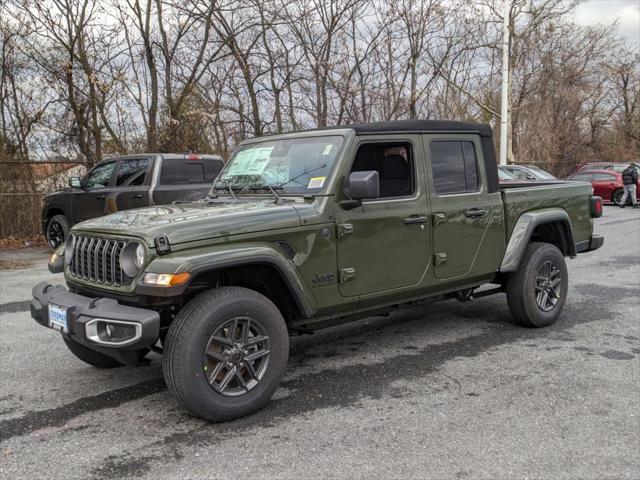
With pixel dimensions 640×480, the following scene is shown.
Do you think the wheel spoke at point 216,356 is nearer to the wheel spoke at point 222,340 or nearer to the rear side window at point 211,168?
the wheel spoke at point 222,340

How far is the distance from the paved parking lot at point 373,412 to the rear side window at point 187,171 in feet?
15.8

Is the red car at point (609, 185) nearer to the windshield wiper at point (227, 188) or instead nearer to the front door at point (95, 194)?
the front door at point (95, 194)

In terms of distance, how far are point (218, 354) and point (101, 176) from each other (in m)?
8.37

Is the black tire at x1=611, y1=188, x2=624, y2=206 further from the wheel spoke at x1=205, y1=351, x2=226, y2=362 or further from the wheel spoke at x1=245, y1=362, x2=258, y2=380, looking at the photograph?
the wheel spoke at x1=205, y1=351, x2=226, y2=362

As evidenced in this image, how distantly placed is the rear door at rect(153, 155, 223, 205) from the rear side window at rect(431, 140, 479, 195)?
578cm

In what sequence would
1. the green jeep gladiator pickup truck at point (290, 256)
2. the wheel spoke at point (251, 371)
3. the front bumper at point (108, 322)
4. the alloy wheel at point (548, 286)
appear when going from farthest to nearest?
the alloy wheel at point (548, 286), the wheel spoke at point (251, 371), the green jeep gladiator pickup truck at point (290, 256), the front bumper at point (108, 322)

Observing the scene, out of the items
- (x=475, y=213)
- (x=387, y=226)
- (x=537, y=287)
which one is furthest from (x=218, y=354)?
(x=537, y=287)

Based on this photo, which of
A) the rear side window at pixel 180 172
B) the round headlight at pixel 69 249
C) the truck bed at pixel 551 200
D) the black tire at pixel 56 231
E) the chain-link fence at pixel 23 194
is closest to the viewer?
the round headlight at pixel 69 249

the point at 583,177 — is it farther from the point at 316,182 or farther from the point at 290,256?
the point at 290,256

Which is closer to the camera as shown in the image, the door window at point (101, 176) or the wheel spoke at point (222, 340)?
the wheel spoke at point (222, 340)

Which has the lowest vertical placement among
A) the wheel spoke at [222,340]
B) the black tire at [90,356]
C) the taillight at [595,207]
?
the black tire at [90,356]

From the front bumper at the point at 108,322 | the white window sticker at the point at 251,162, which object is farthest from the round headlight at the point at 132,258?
the white window sticker at the point at 251,162

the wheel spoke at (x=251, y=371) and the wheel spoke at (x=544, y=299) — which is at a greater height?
the wheel spoke at (x=251, y=371)

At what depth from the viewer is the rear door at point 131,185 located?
10.1 m
